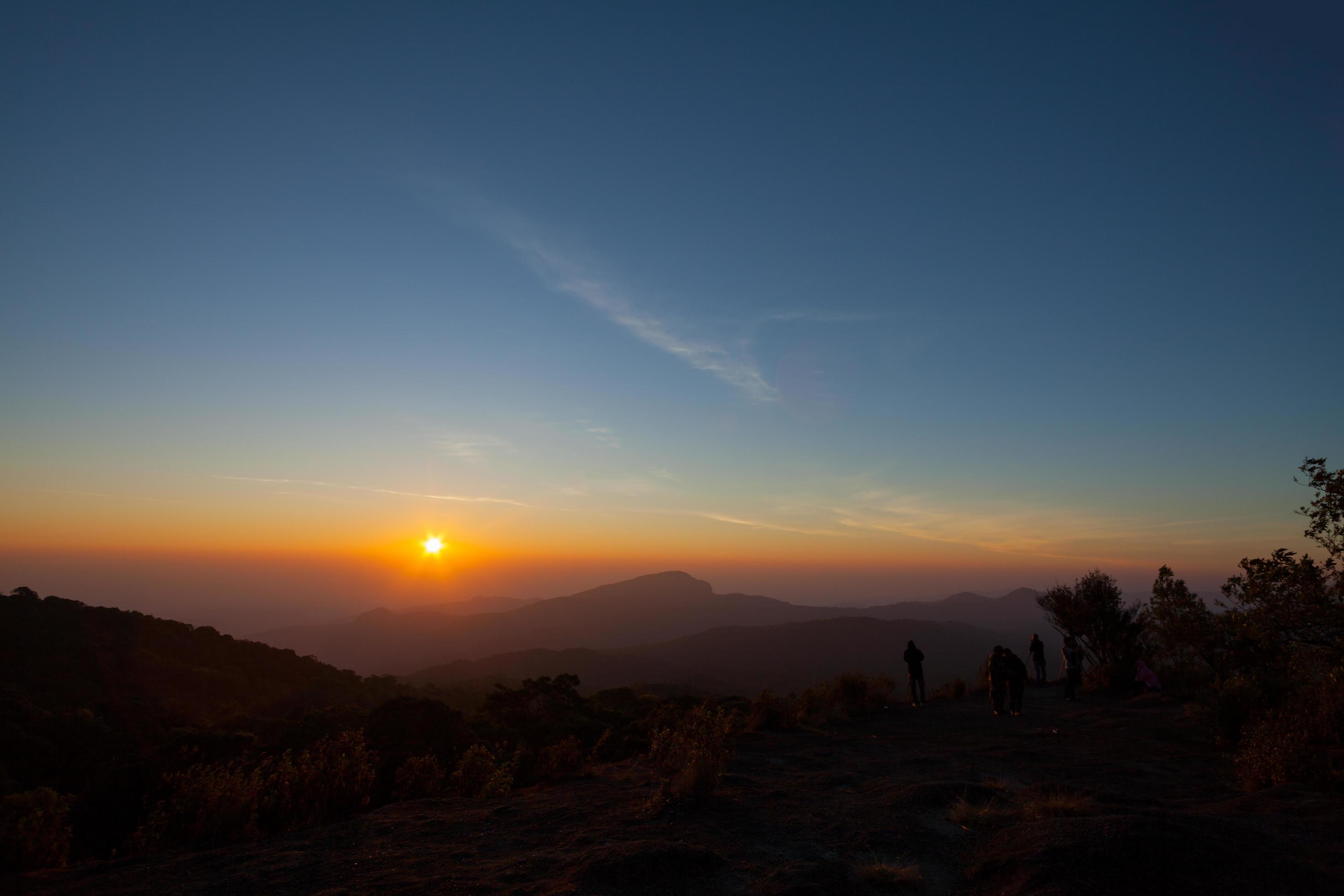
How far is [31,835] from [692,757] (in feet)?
23.6

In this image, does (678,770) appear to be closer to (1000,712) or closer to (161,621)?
(1000,712)

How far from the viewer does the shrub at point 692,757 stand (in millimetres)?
7578

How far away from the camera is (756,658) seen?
88.4 metres

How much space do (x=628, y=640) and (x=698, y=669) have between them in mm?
71868

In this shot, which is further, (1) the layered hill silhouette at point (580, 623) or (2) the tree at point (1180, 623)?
(1) the layered hill silhouette at point (580, 623)

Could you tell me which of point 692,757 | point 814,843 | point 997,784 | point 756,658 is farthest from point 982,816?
point 756,658

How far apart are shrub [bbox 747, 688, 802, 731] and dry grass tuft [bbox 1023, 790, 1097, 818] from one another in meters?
8.19

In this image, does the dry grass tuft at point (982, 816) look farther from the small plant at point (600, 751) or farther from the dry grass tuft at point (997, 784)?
the small plant at point (600, 751)

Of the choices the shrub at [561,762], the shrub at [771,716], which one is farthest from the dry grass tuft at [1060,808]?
the shrub at [771,716]

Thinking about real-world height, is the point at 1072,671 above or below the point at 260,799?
→ below

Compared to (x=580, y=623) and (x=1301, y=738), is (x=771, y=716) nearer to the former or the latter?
(x=1301, y=738)

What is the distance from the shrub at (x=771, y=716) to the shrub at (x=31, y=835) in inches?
458

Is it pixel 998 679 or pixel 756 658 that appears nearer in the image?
pixel 998 679

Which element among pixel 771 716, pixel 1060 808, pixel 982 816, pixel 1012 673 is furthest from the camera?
pixel 1012 673
